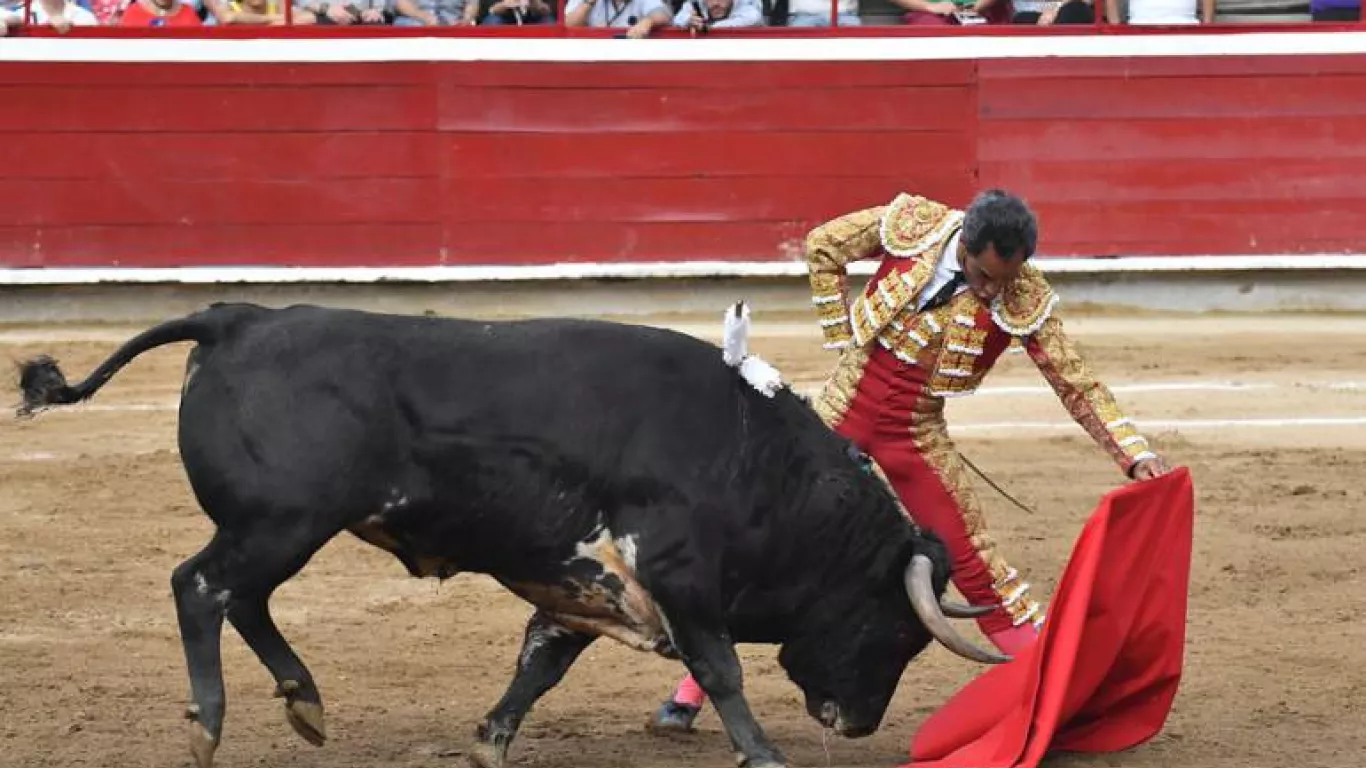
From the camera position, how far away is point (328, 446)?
3.91 m

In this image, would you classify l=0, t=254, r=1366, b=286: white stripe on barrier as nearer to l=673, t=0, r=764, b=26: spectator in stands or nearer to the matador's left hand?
l=673, t=0, r=764, b=26: spectator in stands

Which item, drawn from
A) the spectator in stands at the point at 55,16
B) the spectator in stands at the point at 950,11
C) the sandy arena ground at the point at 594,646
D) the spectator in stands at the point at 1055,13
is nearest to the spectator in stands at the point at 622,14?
the spectator in stands at the point at 950,11

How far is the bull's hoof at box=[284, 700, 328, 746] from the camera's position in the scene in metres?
4.20

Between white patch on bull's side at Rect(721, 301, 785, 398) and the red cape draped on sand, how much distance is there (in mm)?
663

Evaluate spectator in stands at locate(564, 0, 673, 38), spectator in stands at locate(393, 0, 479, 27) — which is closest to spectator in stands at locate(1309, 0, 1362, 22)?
spectator in stands at locate(564, 0, 673, 38)

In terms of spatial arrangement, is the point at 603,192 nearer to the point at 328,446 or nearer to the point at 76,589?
the point at 76,589

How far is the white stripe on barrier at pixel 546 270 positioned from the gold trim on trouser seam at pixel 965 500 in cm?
599

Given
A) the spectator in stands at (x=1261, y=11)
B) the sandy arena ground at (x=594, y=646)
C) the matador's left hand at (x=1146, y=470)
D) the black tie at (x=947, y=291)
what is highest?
the black tie at (x=947, y=291)

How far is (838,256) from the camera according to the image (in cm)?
452

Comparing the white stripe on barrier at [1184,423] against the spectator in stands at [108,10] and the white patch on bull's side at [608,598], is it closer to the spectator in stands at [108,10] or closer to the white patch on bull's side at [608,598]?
the white patch on bull's side at [608,598]

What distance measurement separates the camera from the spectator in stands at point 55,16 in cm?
1022

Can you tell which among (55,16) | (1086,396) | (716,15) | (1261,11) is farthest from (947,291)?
(1261,11)

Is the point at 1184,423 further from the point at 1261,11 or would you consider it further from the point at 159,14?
the point at 159,14

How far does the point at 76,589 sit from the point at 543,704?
1.49 m
